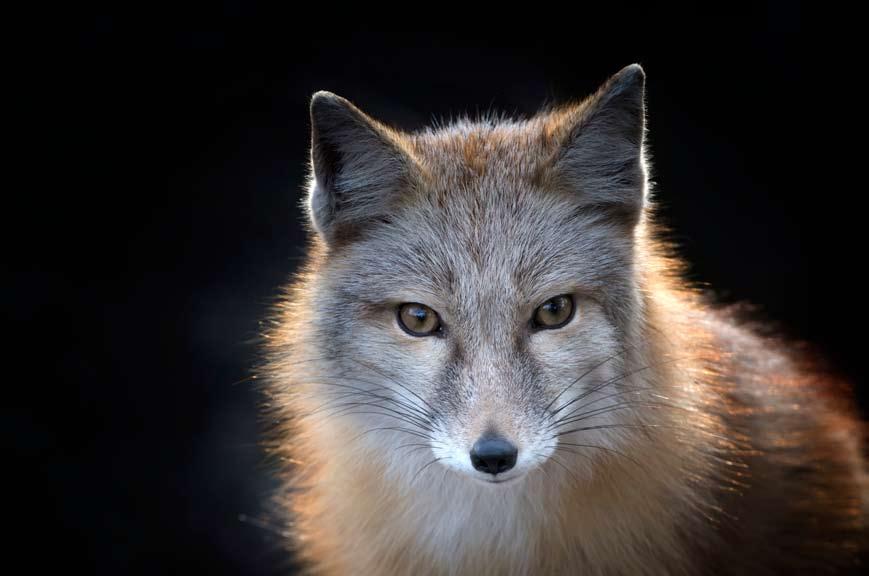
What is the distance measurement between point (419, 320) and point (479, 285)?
0.18m

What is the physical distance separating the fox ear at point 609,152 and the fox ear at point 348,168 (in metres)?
0.42

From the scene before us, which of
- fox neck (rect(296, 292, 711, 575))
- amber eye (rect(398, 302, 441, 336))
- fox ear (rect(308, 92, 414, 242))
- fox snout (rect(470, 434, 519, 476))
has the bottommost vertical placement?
fox neck (rect(296, 292, 711, 575))

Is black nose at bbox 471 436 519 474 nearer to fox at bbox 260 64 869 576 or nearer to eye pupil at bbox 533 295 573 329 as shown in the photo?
fox at bbox 260 64 869 576

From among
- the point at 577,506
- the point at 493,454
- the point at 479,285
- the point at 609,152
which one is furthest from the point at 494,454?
the point at 609,152

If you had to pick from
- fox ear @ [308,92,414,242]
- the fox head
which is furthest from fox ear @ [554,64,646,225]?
fox ear @ [308,92,414,242]

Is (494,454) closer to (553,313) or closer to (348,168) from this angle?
(553,313)

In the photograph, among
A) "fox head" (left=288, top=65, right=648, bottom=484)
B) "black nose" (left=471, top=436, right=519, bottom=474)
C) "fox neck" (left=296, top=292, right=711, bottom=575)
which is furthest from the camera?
"fox neck" (left=296, top=292, right=711, bottom=575)

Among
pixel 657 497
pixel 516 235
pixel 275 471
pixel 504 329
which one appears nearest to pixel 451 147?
pixel 516 235

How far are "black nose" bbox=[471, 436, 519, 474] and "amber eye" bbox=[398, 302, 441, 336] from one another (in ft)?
1.17

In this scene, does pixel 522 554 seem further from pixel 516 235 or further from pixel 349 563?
pixel 516 235

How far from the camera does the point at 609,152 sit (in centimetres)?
251

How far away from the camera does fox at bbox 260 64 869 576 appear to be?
2.33m

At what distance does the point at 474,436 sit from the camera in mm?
2154

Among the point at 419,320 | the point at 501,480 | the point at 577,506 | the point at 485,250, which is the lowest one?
the point at 577,506
